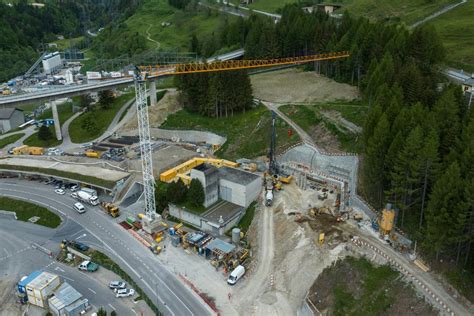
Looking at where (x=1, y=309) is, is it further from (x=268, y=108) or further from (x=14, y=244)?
(x=268, y=108)

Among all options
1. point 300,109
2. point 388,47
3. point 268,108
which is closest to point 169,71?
point 268,108

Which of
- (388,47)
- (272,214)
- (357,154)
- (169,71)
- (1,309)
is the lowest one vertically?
(1,309)

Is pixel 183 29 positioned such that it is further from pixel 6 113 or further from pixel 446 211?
pixel 446 211

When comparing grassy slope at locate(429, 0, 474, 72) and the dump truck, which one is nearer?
the dump truck

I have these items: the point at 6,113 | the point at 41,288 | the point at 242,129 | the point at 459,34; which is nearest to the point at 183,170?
the point at 242,129

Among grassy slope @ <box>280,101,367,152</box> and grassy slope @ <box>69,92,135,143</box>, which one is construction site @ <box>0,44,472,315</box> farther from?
grassy slope @ <box>69,92,135,143</box>

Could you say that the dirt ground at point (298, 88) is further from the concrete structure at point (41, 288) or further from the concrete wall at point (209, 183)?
the concrete structure at point (41, 288)

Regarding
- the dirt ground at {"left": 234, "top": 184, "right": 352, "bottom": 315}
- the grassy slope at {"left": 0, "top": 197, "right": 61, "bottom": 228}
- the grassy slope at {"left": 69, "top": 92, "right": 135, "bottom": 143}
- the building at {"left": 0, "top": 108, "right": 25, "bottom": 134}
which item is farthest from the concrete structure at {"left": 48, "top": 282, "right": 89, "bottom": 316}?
the building at {"left": 0, "top": 108, "right": 25, "bottom": 134}
